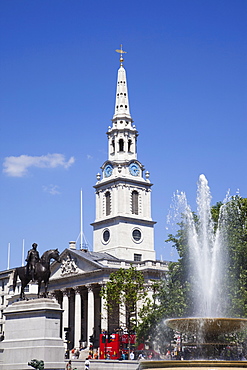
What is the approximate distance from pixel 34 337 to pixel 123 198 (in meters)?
58.8

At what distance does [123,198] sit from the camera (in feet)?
311

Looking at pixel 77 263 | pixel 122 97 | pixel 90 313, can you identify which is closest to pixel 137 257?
pixel 77 263

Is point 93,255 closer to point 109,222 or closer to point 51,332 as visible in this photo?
point 109,222

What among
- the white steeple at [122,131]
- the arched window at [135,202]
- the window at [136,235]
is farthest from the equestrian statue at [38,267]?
the white steeple at [122,131]

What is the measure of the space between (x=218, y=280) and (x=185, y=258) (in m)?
7.60

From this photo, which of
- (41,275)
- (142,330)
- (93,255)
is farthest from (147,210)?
(41,275)

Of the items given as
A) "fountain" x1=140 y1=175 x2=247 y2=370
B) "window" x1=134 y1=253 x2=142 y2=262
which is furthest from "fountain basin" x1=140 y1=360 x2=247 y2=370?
"window" x1=134 y1=253 x2=142 y2=262

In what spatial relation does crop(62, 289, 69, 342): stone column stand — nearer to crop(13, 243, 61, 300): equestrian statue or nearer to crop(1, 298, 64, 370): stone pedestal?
crop(1, 298, 64, 370): stone pedestal

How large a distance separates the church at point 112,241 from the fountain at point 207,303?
30318mm

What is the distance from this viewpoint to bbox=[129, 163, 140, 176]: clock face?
97625mm

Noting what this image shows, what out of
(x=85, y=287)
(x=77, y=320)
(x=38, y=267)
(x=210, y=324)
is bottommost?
(x=210, y=324)

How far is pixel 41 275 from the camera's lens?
125 ft

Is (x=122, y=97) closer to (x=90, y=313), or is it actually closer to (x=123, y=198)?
(x=123, y=198)

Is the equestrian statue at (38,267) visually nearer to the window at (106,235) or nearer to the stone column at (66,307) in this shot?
the stone column at (66,307)
